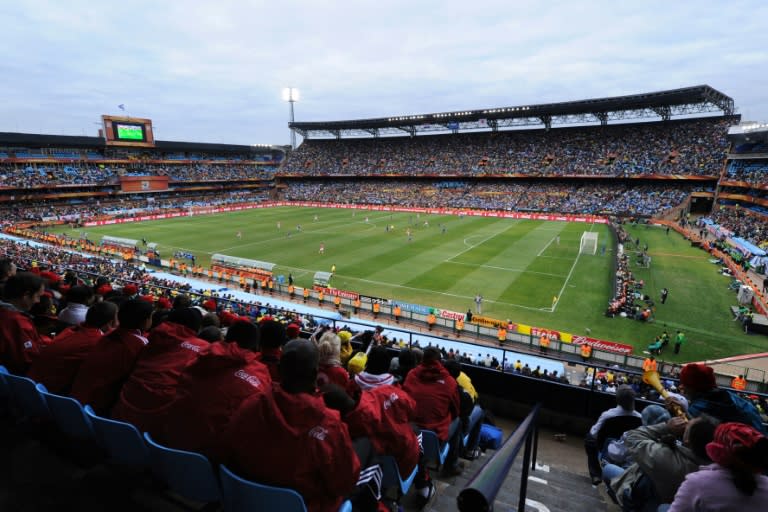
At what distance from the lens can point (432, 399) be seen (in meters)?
4.73

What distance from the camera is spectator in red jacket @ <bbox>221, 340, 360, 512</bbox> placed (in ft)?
9.26

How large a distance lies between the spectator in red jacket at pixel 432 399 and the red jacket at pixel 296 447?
6.07ft

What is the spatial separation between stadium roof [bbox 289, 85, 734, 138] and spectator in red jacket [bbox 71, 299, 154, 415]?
6974 cm

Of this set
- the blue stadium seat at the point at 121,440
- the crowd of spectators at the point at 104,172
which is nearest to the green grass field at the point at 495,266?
the blue stadium seat at the point at 121,440

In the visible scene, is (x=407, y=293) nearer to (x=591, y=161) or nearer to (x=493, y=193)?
(x=493, y=193)

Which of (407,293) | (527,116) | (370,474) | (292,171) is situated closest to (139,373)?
(370,474)

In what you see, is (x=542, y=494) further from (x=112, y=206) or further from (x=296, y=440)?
(x=112, y=206)

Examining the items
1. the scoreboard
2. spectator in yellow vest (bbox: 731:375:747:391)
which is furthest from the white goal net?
the scoreboard

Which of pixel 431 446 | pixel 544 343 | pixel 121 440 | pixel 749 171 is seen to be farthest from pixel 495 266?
pixel 749 171

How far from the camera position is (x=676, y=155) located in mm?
61531

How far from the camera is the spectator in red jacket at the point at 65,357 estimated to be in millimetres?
4566

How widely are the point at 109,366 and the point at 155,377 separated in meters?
0.67

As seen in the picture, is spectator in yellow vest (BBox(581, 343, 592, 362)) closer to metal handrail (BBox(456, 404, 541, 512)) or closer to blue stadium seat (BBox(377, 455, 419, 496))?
blue stadium seat (BBox(377, 455, 419, 496))

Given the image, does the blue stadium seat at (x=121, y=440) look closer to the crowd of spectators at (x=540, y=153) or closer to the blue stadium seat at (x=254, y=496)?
the blue stadium seat at (x=254, y=496)
